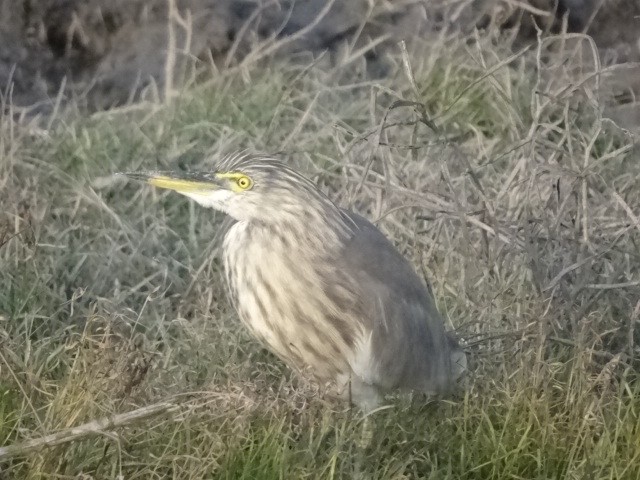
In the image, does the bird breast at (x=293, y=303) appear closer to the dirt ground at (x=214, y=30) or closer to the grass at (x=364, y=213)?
the grass at (x=364, y=213)

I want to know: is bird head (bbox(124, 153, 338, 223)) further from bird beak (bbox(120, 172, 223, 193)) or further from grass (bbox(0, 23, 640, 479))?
grass (bbox(0, 23, 640, 479))

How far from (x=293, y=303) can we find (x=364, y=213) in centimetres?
149

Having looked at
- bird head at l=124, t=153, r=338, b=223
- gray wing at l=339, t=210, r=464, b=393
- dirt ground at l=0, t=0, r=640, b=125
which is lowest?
dirt ground at l=0, t=0, r=640, b=125

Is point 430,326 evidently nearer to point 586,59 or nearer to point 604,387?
point 604,387

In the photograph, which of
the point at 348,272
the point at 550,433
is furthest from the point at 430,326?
the point at 550,433

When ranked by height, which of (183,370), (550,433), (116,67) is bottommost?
(116,67)

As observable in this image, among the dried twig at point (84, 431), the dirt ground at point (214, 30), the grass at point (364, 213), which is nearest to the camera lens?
the dried twig at point (84, 431)

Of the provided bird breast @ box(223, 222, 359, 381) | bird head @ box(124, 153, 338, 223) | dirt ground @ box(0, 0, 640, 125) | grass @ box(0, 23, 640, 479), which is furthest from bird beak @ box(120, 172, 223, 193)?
dirt ground @ box(0, 0, 640, 125)

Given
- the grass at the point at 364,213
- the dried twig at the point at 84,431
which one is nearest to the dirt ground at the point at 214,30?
the grass at the point at 364,213

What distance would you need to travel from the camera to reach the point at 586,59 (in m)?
6.69

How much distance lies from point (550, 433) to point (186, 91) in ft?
10.7

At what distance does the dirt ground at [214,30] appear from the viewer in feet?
21.3

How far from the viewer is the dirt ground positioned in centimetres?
649

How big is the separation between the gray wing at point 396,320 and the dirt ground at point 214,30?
285cm
